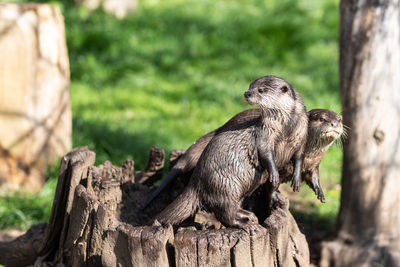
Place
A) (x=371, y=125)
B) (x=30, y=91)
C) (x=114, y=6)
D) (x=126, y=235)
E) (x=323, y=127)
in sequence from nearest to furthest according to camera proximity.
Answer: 1. (x=126, y=235)
2. (x=323, y=127)
3. (x=371, y=125)
4. (x=30, y=91)
5. (x=114, y=6)

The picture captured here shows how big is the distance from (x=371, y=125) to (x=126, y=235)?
2273mm

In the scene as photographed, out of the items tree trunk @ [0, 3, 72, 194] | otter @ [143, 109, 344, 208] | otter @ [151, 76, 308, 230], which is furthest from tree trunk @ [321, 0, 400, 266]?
tree trunk @ [0, 3, 72, 194]

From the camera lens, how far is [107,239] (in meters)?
2.54

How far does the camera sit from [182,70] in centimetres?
780

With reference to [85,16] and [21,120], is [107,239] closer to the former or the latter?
[21,120]

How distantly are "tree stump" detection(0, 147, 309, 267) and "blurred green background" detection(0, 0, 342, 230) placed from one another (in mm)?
1429

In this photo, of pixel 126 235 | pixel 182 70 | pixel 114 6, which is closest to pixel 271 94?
pixel 126 235

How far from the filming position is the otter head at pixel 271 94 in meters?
2.47

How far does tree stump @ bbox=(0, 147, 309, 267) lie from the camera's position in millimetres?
2398

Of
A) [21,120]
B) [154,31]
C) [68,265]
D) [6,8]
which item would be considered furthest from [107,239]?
[154,31]

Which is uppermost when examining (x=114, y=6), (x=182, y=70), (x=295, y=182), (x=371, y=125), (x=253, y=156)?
(x=114, y=6)

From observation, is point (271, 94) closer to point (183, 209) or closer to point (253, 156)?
point (253, 156)

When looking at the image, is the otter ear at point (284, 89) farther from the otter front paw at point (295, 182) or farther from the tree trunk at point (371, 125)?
the tree trunk at point (371, 125)

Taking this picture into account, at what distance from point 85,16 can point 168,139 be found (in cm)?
422
